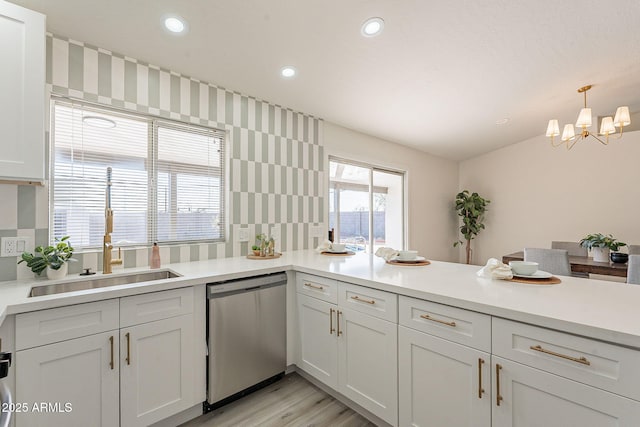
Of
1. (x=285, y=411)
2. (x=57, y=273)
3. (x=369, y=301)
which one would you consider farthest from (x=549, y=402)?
(x=57, y=273)

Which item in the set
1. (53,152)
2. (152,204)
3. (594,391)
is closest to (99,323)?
(152,204)

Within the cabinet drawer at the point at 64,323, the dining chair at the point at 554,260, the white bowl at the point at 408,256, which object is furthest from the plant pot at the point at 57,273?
the dining chair at the point at 554,260

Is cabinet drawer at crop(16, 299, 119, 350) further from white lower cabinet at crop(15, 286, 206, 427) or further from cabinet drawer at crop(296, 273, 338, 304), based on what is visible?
cabinet drawer at crop(296, 273, 338, 304)

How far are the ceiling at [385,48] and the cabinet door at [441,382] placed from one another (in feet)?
6.44

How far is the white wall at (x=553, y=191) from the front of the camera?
4.06m

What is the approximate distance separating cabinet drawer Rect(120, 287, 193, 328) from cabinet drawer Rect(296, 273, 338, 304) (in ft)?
2.48

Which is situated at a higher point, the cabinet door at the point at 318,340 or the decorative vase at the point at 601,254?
the decorative vase at the point at 601,254

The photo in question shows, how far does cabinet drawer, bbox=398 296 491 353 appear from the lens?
1140 mm

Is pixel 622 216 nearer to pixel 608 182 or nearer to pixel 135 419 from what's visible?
pixel 608 182

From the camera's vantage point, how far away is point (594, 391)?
0.89 meters

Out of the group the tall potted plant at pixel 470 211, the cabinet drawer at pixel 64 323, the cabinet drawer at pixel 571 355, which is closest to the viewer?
the cabinet drawer at pixel 571 355

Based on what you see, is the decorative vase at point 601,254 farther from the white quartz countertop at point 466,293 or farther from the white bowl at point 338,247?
the white bowl at point 338,247

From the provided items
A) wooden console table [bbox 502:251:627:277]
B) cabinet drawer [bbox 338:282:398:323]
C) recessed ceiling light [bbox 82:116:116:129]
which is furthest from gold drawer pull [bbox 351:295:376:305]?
wooden console table [bbox 502:251:627:277]

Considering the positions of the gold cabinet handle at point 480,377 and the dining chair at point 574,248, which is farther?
the dining chair at point 574,248
